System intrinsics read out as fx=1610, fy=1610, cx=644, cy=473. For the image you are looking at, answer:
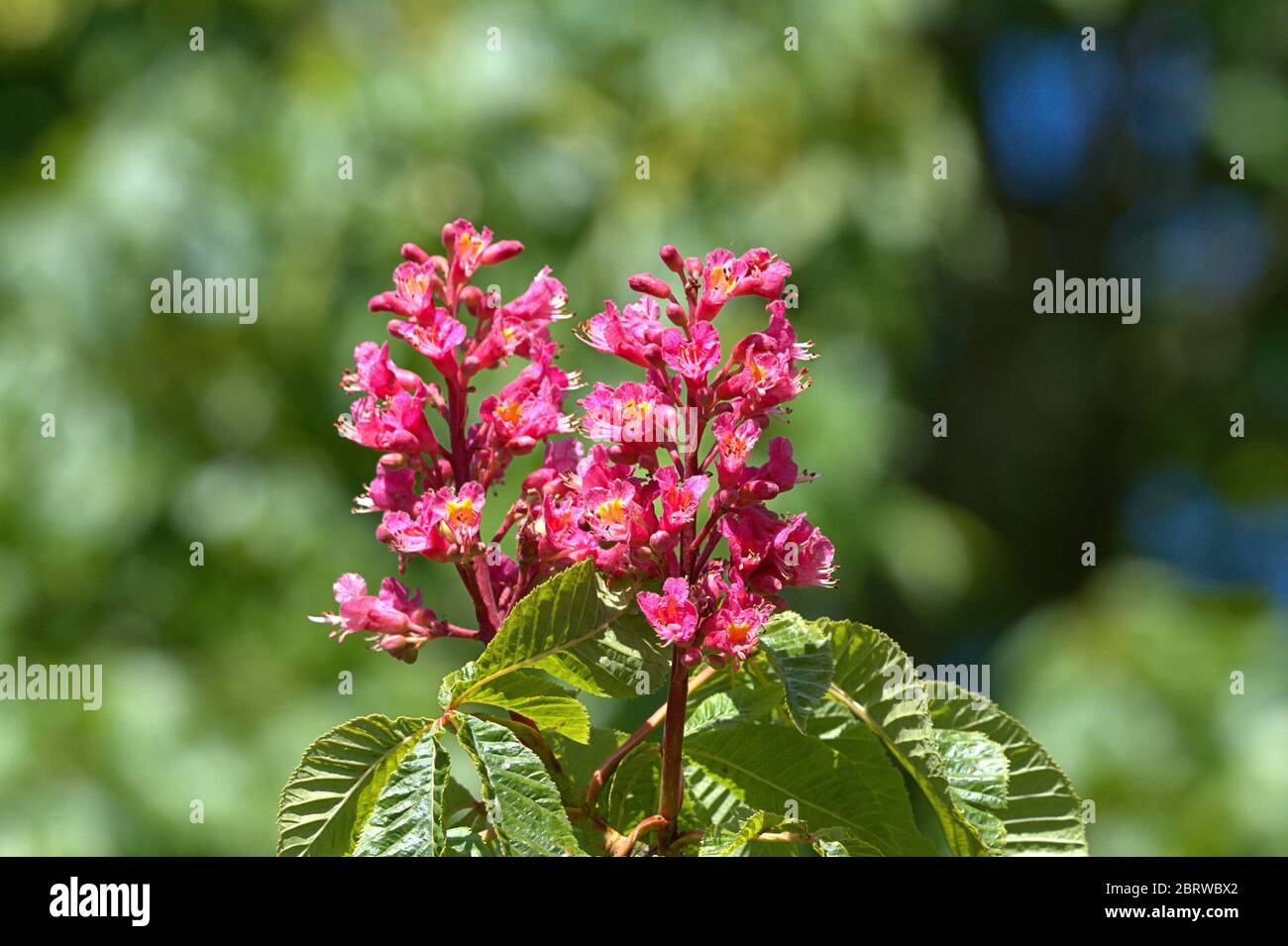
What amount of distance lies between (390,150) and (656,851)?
5582 millimetres

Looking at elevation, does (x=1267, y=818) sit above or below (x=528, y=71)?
below

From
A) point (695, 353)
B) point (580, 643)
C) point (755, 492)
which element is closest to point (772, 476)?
point (755, 492)

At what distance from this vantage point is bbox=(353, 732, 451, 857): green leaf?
4.66 feet

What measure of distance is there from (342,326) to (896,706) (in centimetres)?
545

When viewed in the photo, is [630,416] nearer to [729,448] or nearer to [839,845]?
[729,448]

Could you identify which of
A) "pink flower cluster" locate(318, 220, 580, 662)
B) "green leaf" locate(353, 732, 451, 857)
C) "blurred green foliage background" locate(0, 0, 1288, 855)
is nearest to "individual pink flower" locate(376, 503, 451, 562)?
"pink flower cluster" locate(318, 220, 580, 662)

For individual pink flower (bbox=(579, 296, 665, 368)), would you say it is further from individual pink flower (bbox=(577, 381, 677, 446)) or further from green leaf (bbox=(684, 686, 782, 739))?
green leaf (bbox=(684, 686, 782, 739))

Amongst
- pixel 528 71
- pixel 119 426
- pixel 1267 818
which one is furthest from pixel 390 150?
pixel 1267 818

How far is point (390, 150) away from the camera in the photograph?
6719mm

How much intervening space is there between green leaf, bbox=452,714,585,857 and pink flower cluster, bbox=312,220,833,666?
16cm

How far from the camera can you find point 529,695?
1518mm

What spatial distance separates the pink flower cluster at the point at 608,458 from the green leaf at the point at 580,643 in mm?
38

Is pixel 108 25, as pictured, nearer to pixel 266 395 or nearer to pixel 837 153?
pixel 266 395

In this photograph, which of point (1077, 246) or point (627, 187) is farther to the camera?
point (1077, 246)
